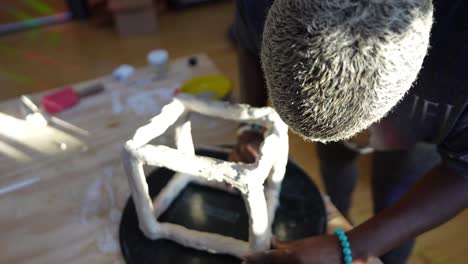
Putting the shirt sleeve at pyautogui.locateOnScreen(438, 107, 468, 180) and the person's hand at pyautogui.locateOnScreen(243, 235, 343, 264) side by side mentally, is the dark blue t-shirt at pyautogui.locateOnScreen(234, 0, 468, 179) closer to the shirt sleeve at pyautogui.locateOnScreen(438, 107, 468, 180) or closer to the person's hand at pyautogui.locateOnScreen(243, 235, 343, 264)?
the shirt sleeve at pyautogui.locateOnScreen(438, 107, 468, 180)

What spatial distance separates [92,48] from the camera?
203 cm

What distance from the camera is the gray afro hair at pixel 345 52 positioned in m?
0.35

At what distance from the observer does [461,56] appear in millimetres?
508

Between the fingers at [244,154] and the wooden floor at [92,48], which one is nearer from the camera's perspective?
the fingers at [244,154]

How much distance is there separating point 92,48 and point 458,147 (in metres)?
1.85

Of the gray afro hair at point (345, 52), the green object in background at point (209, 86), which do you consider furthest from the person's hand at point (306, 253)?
the green object in background at point (209, 86)

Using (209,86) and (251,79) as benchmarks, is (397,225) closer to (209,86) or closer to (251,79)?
(251,79)

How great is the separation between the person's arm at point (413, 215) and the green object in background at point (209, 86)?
1.42 ft

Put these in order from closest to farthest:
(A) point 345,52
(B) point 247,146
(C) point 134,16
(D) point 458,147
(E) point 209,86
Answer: (A) point 345,52 < (D) point 458,147 < (B) point 247,146 < (E) point 209,86 < (C) point 134,16

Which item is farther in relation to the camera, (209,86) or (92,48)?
(92,48)

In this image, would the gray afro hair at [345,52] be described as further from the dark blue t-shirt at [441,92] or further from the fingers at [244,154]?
the fingers at [244,154]

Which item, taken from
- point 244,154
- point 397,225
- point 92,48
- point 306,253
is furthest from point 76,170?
point 92,48

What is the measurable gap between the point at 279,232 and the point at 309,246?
0.10 meters

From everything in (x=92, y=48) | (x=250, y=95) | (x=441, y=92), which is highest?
(x=441, y=92)
